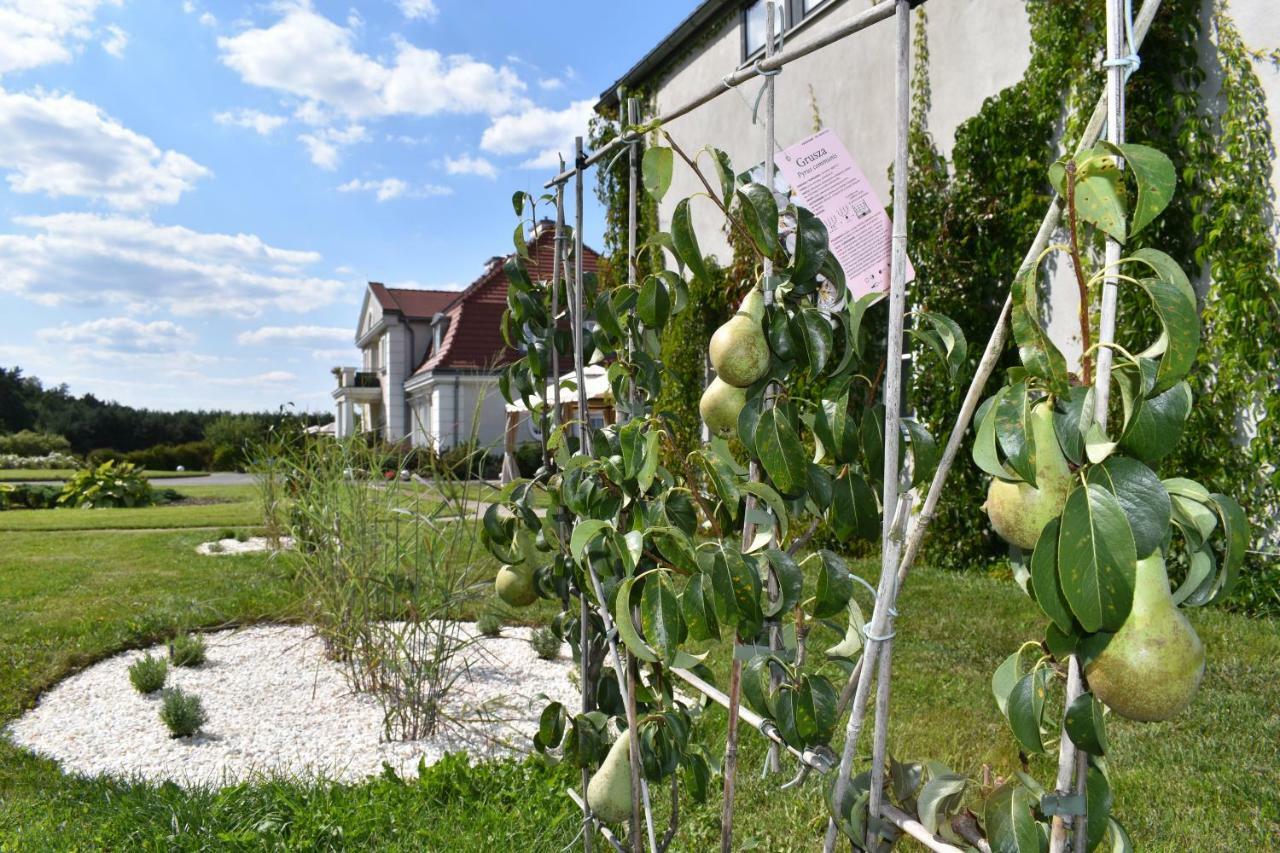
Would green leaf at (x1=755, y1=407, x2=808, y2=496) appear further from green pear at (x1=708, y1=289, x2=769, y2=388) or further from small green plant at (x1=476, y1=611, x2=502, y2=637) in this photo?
small green plant at (x1=476, y1=611, x2=502, y2=637)

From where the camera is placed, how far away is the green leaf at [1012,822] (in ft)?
3.02

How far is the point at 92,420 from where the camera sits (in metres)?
34.5

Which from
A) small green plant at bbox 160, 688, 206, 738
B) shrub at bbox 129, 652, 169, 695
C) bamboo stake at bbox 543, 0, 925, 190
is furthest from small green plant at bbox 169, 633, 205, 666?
bamboo stake at bbox 543, 0, 925, 190

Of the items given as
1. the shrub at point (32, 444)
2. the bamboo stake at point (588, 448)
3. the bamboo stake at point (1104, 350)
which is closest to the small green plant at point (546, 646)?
the bamboo stake at point (588, 448)

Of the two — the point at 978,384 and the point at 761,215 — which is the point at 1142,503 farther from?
the point at 761,215

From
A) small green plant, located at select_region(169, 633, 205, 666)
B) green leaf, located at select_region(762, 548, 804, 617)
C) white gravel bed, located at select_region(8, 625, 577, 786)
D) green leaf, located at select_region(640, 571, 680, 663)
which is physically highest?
green leaf, located at select_region(762, 548, 804, 617)

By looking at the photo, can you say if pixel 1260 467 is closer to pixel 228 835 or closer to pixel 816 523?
pixel 816 523

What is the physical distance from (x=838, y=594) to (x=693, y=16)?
8859 mm

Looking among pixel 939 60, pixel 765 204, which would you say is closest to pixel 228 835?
pixel 765 204

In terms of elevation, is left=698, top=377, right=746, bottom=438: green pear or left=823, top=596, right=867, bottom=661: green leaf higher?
left=698, top=377, right=746, bottom=438: green pear

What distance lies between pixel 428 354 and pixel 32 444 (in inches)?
593

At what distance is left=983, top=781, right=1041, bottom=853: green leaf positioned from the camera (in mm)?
919

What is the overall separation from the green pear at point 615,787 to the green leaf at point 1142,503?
3.16ft

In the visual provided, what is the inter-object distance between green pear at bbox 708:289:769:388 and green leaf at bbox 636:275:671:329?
0.31 meters
